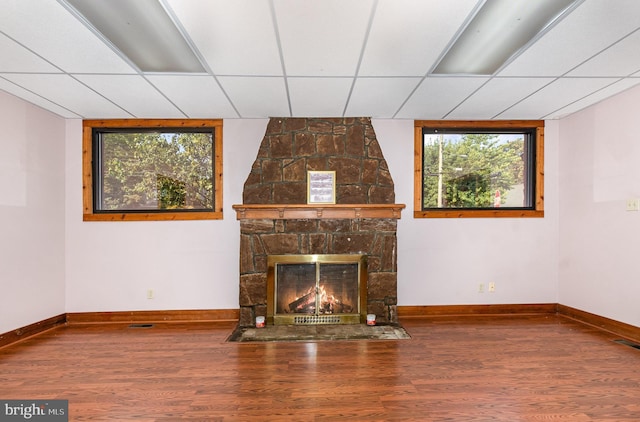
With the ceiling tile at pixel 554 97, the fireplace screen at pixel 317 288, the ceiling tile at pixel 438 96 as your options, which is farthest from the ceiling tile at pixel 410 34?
the fireplace screen at pixel 317 288

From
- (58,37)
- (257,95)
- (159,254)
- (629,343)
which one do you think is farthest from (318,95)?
(629,343)

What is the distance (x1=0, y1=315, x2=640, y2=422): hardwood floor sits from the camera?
6.69 feet

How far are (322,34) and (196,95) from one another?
159 centimetres

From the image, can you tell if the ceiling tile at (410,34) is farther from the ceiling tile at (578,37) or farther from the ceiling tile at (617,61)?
the ceiling tile at (617,61)

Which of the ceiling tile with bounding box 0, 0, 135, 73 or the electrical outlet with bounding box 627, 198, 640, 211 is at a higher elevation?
the ceiling tile with bounding box 0, 0, 135, 73

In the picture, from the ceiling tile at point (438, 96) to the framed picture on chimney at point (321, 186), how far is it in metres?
1.09

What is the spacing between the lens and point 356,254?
3.76 m

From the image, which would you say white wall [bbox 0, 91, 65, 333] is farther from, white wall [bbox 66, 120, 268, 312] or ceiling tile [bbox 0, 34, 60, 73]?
ceiling tile [bbox 0, 34, 60, 73]

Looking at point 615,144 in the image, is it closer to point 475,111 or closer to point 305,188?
point 475,111

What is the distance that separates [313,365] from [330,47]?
7.97 feet

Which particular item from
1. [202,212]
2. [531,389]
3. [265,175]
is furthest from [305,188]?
[531,389]

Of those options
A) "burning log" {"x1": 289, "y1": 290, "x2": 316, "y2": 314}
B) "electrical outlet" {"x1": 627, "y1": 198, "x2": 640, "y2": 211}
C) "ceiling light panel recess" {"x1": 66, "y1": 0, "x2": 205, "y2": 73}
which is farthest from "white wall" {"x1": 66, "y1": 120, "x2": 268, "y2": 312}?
"electrical outlet" {"x1": 627, "y1": 198, "x2": 640, "y2": 211}

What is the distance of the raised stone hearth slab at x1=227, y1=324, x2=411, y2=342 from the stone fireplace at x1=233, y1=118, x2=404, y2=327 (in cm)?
21

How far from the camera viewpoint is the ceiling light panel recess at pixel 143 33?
1.90m
